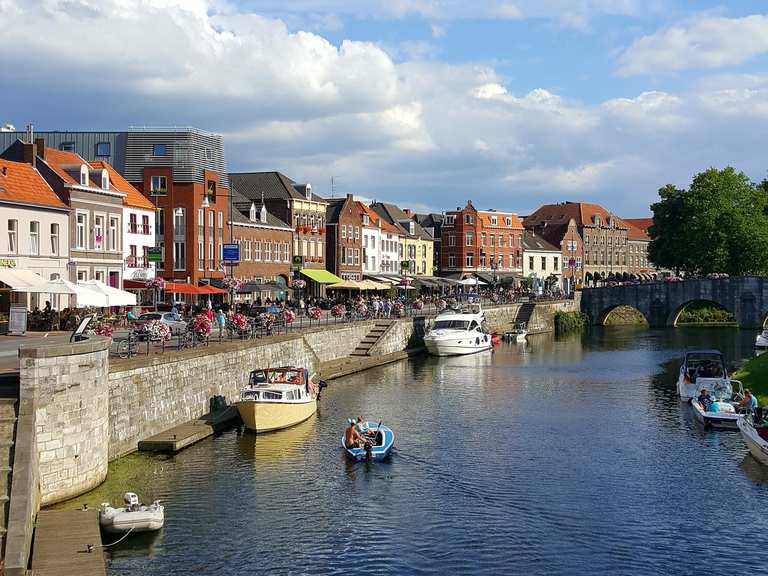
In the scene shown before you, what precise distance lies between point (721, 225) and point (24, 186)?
8390cm

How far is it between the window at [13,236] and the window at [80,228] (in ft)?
21.1

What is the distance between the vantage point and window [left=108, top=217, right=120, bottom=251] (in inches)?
2408

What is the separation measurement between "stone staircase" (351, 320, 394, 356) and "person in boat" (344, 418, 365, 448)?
32709mm

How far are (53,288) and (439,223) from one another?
10261 cm

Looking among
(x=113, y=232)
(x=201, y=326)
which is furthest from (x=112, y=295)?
(x=113, y=232)

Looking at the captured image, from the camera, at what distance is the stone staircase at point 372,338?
229 ft

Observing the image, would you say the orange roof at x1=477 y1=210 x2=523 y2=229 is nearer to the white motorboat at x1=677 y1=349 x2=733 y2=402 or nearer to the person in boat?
the white motorboat at x1=677 y1=349 x2=733 y2=402

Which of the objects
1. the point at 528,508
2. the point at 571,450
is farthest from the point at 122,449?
the point at 571,450

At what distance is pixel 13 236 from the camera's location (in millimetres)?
50156

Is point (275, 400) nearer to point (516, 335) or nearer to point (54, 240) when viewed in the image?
point (54, 240)

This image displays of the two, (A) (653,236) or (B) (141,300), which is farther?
(A) (653,236)

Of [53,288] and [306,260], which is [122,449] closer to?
[53,288]

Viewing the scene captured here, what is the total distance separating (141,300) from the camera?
230 ft

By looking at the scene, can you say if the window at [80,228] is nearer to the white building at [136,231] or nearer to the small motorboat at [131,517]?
the white building at [136,231]
